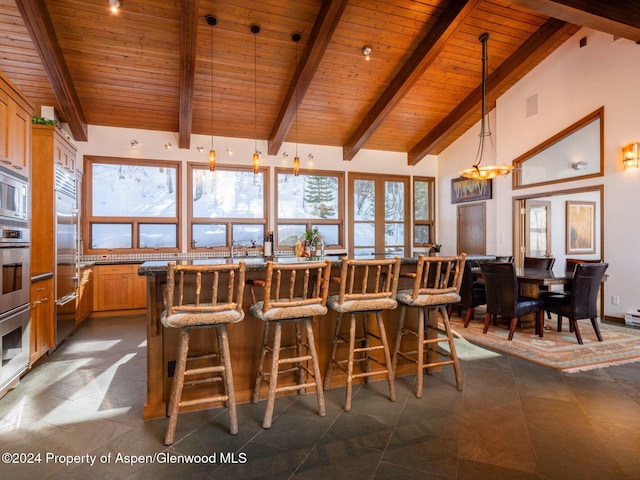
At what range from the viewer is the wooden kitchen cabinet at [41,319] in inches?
130

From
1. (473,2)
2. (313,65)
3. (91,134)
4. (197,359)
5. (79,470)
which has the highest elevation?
(473,2)

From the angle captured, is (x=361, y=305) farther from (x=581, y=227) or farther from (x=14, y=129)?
(x=581, y=227)

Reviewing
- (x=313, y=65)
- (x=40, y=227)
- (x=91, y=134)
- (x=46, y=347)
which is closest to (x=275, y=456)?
(x=46, y=347)

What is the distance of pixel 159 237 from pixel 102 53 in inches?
115

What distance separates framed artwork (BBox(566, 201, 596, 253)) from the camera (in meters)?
7.58

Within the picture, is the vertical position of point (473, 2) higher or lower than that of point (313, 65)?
higher

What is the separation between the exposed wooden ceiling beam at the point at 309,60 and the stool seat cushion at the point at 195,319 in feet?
12.3

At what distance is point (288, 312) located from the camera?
2236mm

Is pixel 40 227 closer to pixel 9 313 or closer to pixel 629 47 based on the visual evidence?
pixel 9 313

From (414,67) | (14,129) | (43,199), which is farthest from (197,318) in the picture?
(414,67)

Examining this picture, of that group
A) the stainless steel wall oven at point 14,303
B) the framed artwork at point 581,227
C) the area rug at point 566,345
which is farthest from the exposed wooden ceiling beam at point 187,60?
the framed artwork at point 581,227

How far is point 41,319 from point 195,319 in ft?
8.29

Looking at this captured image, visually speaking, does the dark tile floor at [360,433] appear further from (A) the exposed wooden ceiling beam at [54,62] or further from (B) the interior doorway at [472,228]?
(B) the interior doorway at [472,228]

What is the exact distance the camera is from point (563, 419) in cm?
231
